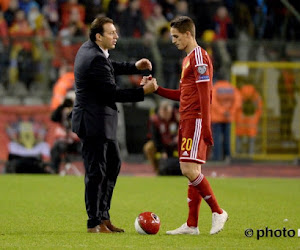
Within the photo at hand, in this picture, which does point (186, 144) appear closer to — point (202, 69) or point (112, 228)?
point (202, 69)

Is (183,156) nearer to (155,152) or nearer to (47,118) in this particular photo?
(155,152)

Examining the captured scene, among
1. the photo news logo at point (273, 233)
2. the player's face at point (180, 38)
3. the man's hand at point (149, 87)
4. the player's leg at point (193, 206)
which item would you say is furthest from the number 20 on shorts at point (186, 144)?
the photo news logo at point (273, 233)

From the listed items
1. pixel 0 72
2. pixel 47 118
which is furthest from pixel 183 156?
pixel 0 72

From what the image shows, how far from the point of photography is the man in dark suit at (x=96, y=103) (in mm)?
9102

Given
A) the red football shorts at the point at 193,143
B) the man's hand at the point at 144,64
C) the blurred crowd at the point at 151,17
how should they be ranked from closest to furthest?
the red football shorts at the point at 193,143
the man's hand at the point at 144,64
the blurred crowd at the point at 151,17

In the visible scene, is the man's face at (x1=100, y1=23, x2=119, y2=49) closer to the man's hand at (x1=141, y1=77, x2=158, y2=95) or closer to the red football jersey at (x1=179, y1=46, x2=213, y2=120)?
the man's hand at (x1=141, y1=77, x2=158, y2=95)

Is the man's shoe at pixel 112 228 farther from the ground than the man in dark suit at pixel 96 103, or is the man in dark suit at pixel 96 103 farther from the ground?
the man in dark suit at pixel 96 103

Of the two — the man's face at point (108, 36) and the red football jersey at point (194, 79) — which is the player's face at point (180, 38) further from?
the man's face at point (108, 36)

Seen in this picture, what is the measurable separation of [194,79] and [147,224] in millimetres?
1498

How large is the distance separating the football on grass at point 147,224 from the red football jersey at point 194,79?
3.41ft

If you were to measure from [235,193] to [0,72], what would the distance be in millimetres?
8743

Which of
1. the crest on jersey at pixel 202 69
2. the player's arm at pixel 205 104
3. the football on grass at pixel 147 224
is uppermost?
the crest on jersey at pixel 202 69

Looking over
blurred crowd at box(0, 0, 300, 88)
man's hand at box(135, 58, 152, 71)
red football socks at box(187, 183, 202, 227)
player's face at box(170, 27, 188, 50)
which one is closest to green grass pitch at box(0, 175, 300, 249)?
red football socks at box(187, 183, 202, 227)

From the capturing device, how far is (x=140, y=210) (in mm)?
11867
